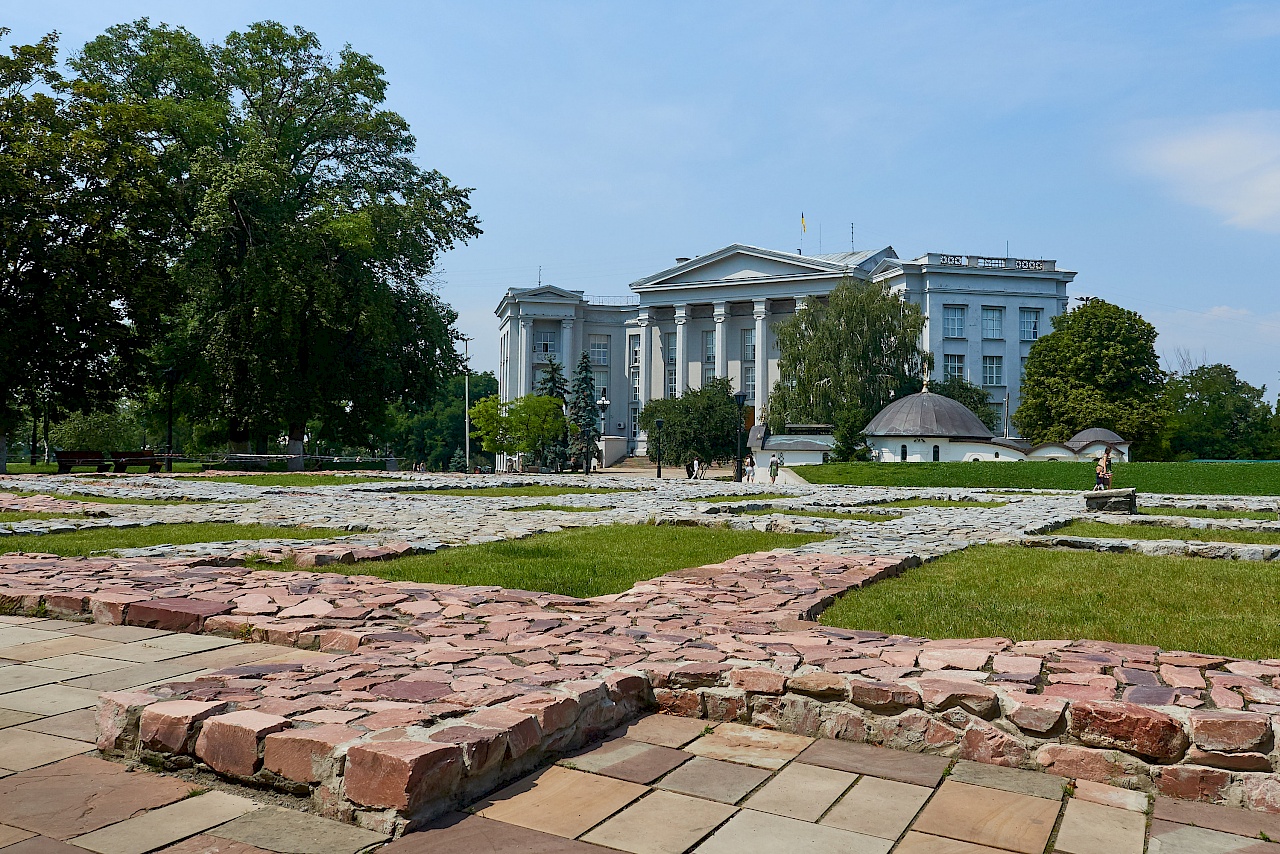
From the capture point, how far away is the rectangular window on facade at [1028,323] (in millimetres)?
75438

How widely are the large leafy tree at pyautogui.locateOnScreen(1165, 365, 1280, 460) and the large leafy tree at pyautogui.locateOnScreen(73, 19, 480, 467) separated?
56364 millimetres

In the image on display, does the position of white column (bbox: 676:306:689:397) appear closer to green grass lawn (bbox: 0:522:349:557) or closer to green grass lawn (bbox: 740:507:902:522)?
green grass lawn (bbox: 740:507:902:522)

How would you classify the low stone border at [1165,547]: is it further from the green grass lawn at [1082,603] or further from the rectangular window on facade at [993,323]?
the rectangular window on facade at [993,323]

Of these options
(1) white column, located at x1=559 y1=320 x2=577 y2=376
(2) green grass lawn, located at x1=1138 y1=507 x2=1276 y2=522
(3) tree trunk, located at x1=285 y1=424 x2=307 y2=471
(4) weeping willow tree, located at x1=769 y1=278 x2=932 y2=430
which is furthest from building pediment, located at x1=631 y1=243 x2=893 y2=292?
(2) green grass lawn, located at x1=1138 y1=507 x2=1276 y2=522

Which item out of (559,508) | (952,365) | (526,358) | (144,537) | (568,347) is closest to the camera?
(144,537)

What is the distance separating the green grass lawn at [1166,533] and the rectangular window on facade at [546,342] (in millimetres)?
77111

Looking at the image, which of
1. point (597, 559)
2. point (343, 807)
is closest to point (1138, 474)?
point (597, 559)

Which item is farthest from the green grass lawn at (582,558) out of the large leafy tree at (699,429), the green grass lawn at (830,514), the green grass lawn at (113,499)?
the large leafy tree at (699,429)

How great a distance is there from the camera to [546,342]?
91188 mm

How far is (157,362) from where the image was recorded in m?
35.1

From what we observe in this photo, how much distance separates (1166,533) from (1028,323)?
65.8 m

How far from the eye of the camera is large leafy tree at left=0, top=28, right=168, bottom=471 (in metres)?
28.6

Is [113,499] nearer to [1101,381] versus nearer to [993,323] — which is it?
[1101,381]

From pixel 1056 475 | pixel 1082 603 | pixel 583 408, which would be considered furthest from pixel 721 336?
pixel 1082 603
